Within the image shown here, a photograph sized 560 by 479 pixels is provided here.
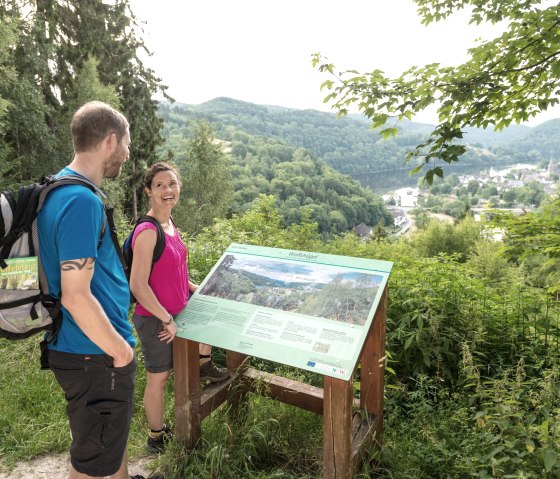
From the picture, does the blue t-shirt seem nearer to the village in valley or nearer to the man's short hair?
the man's short hair

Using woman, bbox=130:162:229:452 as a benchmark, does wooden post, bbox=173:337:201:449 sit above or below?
below

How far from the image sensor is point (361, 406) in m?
2.57

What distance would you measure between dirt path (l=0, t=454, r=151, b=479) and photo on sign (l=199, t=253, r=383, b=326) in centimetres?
113

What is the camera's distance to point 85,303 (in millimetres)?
1543

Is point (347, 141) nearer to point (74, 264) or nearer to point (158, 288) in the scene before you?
point (158, 288)

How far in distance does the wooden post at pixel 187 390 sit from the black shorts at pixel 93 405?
2.15 feet

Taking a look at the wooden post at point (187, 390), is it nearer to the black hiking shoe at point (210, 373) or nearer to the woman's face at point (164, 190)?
the black hiking shoe at point (210, 373)

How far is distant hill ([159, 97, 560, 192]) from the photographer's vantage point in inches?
4700

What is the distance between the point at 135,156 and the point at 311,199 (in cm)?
4174

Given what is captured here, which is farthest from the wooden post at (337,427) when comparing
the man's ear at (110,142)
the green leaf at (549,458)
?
the man's ear at (110,142)

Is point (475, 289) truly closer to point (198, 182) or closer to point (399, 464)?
point (399, 464)

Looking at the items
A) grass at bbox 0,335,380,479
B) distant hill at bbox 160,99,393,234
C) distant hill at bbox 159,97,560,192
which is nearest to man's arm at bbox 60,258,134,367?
grass at bbox 0,335,380,479

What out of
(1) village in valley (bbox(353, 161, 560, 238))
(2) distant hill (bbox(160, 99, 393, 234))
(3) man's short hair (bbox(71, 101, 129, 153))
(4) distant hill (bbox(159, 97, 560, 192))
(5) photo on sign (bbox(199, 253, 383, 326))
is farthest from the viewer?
(4) distant hill (bbox(159, 97, 560, 192))

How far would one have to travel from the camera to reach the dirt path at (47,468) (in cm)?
253
